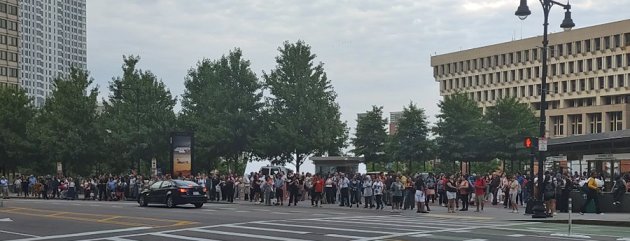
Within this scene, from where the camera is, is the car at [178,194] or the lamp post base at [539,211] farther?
the car at [178,194]

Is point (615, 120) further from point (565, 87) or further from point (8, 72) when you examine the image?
point (8, 72)

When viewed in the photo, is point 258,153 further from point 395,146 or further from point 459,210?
point 459,210

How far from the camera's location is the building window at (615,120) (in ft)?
372

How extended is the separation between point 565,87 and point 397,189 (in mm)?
97881

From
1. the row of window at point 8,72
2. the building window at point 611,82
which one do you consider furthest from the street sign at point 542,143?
the row of window at point 8,72

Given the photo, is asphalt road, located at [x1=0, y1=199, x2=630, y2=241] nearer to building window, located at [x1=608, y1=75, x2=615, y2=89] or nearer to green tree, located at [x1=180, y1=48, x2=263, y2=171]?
green tree, located at [x1=180, y1=48, x2=263, y2=171]

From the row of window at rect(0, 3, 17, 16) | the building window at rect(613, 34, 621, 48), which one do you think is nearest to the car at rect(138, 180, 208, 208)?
the building window at rect(613, 34, 621, 48)

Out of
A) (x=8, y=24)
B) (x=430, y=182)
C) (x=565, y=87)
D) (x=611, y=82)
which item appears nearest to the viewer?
(x=430, y=182)

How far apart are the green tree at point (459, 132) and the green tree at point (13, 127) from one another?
36.0 metres

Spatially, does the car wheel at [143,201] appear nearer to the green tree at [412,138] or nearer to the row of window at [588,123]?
the green tree at [412,138]

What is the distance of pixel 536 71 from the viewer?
436 feet

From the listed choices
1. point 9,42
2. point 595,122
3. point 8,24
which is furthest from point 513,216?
→ point 9,42

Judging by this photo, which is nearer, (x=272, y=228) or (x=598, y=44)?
(x=272, y=228)

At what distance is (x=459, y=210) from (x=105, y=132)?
43241 mm
